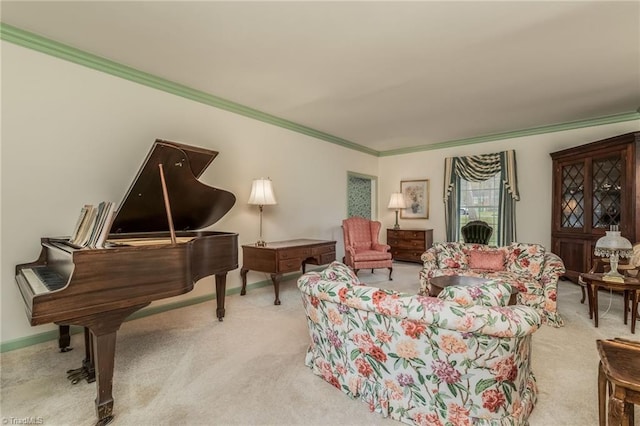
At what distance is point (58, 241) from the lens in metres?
2.44

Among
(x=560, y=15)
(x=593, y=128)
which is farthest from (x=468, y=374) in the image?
(x=593, y=128)

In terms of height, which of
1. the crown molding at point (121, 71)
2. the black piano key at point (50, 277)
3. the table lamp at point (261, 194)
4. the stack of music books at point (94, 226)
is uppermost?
the crown molding at point (121, 71)

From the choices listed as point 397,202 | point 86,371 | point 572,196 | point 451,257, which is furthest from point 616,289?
point 86,371

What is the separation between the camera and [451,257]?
4004 millimetres

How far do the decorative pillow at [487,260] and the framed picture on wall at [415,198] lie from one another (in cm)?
291

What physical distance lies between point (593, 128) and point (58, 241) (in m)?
7.39

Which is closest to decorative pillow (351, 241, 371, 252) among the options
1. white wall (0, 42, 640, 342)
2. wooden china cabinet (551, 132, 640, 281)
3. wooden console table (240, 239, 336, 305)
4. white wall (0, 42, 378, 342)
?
white wall (0, 42, 640, 342)

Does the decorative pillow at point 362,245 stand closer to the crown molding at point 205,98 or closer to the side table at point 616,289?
the crown molding at point 205,98

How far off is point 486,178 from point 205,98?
5331 millimetres

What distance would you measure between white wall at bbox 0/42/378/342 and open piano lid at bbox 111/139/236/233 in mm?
740

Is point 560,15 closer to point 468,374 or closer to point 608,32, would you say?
point 608,32

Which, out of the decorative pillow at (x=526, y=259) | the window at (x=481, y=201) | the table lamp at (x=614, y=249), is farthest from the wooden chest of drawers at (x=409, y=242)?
the table lamp at (x=614, y=249)

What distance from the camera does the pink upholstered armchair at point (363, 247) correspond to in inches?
196

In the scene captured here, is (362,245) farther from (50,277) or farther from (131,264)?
(50,277)
